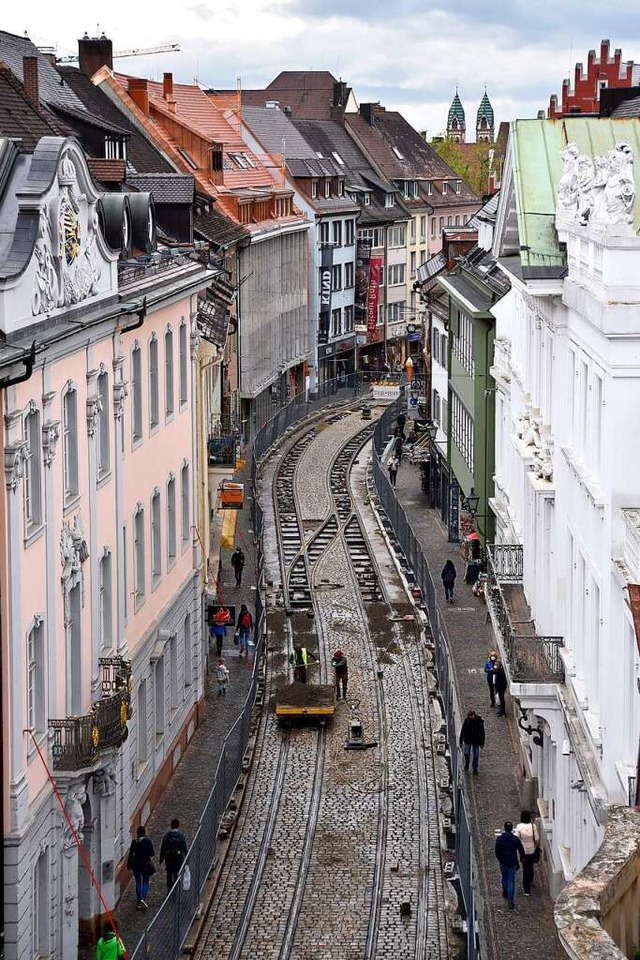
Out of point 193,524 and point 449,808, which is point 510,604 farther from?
point 193,524

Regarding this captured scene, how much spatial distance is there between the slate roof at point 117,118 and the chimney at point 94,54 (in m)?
2.02

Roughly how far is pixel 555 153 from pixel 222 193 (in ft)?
154

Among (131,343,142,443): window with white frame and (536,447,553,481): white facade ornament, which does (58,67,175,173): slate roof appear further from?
(536,447,553,481): white facade ornament

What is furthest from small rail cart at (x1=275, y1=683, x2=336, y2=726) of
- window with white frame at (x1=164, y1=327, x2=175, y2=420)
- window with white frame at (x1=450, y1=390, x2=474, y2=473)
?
window with white frame at (x1=450, y1=390, x2=474, y2=473)

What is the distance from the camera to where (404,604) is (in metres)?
57.0

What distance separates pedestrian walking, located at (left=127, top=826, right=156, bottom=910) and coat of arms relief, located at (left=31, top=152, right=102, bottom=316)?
979 cm

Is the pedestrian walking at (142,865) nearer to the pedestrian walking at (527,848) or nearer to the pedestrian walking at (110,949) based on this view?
the pedestrian walking at (110,949)

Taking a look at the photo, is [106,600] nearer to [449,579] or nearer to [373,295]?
[449,579]

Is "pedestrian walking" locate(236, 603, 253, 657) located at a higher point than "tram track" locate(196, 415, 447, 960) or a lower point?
higher

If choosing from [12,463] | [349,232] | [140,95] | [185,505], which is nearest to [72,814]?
[12,463]

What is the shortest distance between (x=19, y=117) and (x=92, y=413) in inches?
292

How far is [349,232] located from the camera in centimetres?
11850

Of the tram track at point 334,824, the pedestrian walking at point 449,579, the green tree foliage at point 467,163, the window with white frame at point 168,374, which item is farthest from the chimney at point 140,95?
the green tree foliage at point 467,163

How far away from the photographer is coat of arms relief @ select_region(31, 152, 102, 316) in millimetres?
27906
